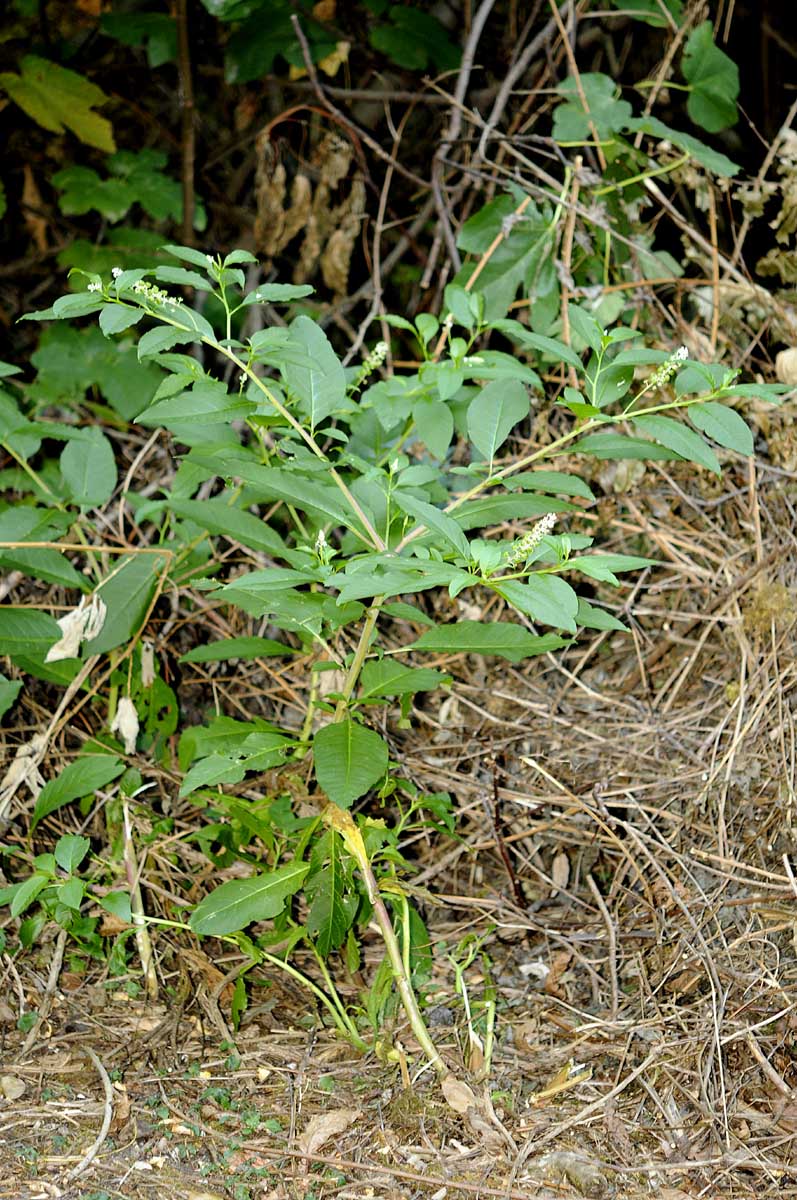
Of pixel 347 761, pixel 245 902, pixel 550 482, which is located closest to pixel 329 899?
pixel 245 902

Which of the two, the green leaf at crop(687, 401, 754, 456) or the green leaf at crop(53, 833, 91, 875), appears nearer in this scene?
the green leaf at crop(687, 401, 754, 456)

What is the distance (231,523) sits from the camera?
5.42 ft

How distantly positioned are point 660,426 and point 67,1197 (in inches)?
46.0

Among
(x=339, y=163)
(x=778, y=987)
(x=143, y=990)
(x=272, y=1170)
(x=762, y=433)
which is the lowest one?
(x=143, y=990)

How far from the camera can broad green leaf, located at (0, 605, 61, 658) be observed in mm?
1796

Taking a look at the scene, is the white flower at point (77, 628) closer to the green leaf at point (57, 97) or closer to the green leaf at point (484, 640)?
the green leaf at point (484, 640)

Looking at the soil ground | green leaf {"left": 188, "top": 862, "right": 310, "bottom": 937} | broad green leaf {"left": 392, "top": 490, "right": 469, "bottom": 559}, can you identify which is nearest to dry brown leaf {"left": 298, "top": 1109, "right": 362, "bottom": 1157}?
the soil ground

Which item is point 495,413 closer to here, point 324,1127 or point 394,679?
point 394,679

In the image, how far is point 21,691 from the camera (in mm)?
2018

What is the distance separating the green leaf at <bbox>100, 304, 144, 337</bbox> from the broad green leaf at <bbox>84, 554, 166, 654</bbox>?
1.99 ft

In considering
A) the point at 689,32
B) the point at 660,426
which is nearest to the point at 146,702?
the point at 660,426

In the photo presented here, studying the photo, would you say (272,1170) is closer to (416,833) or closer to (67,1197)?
(67,1197)

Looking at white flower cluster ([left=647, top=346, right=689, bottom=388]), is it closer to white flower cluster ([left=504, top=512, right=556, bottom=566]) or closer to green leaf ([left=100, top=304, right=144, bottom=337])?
white flower cluster ([left=504, top=512, right=556, bottom=566])

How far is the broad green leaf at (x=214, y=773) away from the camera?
1516mm
